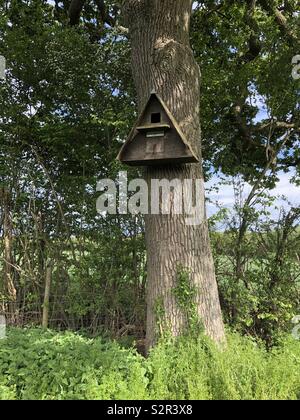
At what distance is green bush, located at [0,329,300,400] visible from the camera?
2.86 m

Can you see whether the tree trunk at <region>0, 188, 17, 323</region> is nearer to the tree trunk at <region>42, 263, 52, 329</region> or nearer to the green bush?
the tree trunk at <region>42, 263, 52, 329</region>

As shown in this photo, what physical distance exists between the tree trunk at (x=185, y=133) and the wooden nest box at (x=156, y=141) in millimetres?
200

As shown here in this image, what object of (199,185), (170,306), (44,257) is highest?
(199,185)

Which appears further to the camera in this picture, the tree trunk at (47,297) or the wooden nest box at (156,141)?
the tree trunk at (47,297)

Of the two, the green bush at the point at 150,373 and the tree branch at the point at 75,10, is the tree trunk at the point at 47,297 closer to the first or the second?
the green bush at the point at 150,373

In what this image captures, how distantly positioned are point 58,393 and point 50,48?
184 inches

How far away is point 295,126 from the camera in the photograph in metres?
5.85

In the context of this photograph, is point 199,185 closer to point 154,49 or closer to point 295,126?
point 154,49

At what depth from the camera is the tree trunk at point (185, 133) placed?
3609 mm

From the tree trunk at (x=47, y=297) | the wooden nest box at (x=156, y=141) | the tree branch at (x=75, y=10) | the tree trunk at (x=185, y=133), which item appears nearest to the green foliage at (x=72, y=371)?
the tree trunk at (x=185, y=133)

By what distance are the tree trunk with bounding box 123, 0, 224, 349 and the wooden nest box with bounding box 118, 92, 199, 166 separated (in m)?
0.20

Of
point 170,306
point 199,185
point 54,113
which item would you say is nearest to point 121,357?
point 170,306

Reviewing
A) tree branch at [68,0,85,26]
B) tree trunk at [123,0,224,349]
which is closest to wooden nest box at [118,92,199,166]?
tree trunk at [123,0,224,349]

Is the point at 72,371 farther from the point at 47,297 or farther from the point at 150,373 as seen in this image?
the point at 47,297
